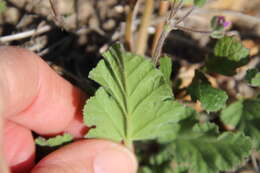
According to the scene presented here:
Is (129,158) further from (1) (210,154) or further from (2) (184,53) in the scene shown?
(2) (184,53)

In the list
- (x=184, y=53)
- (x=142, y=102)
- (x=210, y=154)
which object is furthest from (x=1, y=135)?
(x=184, y=53)

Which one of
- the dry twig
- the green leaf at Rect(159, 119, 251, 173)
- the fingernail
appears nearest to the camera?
the green leaf at Rect(159, 119, 251, 173)

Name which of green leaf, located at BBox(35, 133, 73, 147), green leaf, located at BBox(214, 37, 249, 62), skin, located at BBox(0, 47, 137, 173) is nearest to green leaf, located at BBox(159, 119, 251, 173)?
skin, located at BBox(0, 47, 137, 173)

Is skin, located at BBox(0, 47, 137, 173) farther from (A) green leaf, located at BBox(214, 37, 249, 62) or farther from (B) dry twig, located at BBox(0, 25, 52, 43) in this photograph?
(A) green leaf, located at BBox(214, 37, 249, 62)

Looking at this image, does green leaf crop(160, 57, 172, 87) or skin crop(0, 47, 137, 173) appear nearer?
skin crop(0, 47, 137, 173)

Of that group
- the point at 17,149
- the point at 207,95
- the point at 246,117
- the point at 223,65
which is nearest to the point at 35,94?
the point at 17,149
